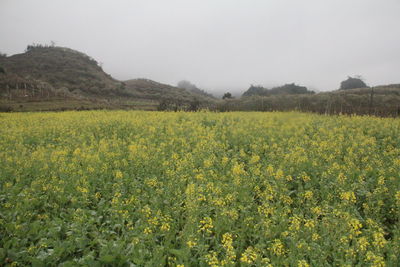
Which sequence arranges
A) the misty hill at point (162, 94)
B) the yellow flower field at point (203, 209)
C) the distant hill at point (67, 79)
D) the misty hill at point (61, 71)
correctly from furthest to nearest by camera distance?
the misty hill at point (162, 94) → the misty hill at point (61, 71) → the distant hill at point (67, 79) → the yellow flower field at point (203, 209)

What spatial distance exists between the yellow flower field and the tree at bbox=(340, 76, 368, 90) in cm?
8921

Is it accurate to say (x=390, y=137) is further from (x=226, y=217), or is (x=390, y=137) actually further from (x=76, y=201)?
(x=76, y=201)

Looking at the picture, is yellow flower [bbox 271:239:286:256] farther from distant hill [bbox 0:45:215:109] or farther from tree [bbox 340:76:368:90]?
tree [bbox 340:76:368:90]

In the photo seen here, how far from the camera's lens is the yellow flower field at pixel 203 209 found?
13.5 ft

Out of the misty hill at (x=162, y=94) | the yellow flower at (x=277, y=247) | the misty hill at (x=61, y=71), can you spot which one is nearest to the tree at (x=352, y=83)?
the misty hill at (x=162, y=94)

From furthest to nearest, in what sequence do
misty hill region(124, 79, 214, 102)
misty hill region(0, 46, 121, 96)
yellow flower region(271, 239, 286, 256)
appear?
misty hill region(124, 79, 214, 102) → misty hill region(0, 46, 121, 96) → yellow flower region(271, 239, 286, 256)

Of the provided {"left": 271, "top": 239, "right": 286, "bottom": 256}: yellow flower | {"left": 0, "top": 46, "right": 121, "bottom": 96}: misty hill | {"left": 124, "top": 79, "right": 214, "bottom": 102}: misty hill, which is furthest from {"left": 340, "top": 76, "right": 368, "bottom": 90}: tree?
{"left": 271, "top": 239, "right": 286, "bottom": 256}: yellow flower

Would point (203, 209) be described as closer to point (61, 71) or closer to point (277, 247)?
point (277, 247)

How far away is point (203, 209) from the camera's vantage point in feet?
17.7

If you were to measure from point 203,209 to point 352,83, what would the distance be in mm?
100788

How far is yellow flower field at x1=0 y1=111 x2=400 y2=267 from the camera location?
4.10 metres

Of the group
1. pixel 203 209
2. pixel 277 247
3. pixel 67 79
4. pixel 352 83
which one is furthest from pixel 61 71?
pixel 277 247

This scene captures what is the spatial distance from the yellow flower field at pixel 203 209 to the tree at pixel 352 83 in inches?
3512

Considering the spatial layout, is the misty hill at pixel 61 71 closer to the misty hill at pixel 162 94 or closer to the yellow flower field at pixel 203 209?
the misty hill at pixel 162 94
